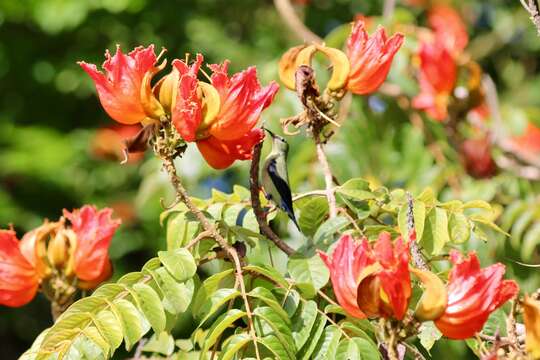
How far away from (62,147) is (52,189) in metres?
0.29

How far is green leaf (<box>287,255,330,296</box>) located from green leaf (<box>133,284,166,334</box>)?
9.3 inches

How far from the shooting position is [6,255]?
2.04 metres

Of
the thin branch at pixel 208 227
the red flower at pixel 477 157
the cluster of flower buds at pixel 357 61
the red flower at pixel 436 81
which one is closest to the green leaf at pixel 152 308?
the thin branch at pixel 208 227

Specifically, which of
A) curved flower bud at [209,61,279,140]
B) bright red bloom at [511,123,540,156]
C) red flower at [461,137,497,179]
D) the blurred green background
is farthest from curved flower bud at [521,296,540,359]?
the blurred green background

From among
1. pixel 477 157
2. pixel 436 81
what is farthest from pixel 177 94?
pixel 477 157

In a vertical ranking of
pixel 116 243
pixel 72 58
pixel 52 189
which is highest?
pixel 72 58

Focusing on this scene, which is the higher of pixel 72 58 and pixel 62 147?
pixel 72 58

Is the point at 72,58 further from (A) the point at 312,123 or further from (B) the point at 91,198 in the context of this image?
(A) the point at 312,123

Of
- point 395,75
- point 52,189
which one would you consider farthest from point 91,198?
point 395,75

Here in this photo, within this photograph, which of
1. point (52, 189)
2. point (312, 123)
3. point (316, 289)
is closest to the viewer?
point (316, 289)

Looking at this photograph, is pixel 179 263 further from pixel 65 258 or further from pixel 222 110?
pixel 65 258

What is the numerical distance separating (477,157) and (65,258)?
2.05 meters

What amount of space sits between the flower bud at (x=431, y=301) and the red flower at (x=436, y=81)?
2.06 m

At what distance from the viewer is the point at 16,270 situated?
2.06 meters
